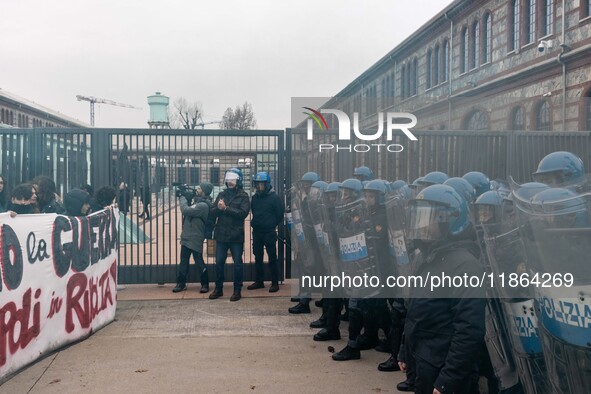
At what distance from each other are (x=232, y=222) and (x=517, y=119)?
683 inches

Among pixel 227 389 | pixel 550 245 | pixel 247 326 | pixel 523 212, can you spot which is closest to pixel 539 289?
pixel 550 245

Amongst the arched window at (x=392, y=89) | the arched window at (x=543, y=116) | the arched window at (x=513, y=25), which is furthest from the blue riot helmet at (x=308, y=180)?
the arched window at (x=392, y=89)

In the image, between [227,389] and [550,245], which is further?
[227,389]

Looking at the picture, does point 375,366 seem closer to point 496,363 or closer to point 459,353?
point 496,363

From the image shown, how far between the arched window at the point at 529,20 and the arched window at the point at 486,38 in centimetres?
266

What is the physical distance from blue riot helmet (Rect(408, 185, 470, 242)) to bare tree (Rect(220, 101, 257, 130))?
49016 millimetres

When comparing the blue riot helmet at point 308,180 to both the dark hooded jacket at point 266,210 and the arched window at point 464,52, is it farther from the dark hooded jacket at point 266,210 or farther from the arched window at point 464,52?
the arched window at point 464,52

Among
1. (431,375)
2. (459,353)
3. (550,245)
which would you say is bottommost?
(431,375)

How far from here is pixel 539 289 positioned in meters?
2.61

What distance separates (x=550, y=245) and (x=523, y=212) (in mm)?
315

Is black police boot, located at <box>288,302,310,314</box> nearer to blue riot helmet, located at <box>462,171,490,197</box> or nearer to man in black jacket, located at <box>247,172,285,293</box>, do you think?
man in black jacket, located at <box>247,172,285,293</box>

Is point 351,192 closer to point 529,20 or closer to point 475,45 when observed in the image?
point 529,20

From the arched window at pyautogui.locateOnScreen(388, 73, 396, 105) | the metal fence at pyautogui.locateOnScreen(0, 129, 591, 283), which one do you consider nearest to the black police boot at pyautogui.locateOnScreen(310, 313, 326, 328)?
the metal fence at pyautogui.locateOnScreen(0, 129, 591, 283)

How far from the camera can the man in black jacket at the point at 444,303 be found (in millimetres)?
3244
